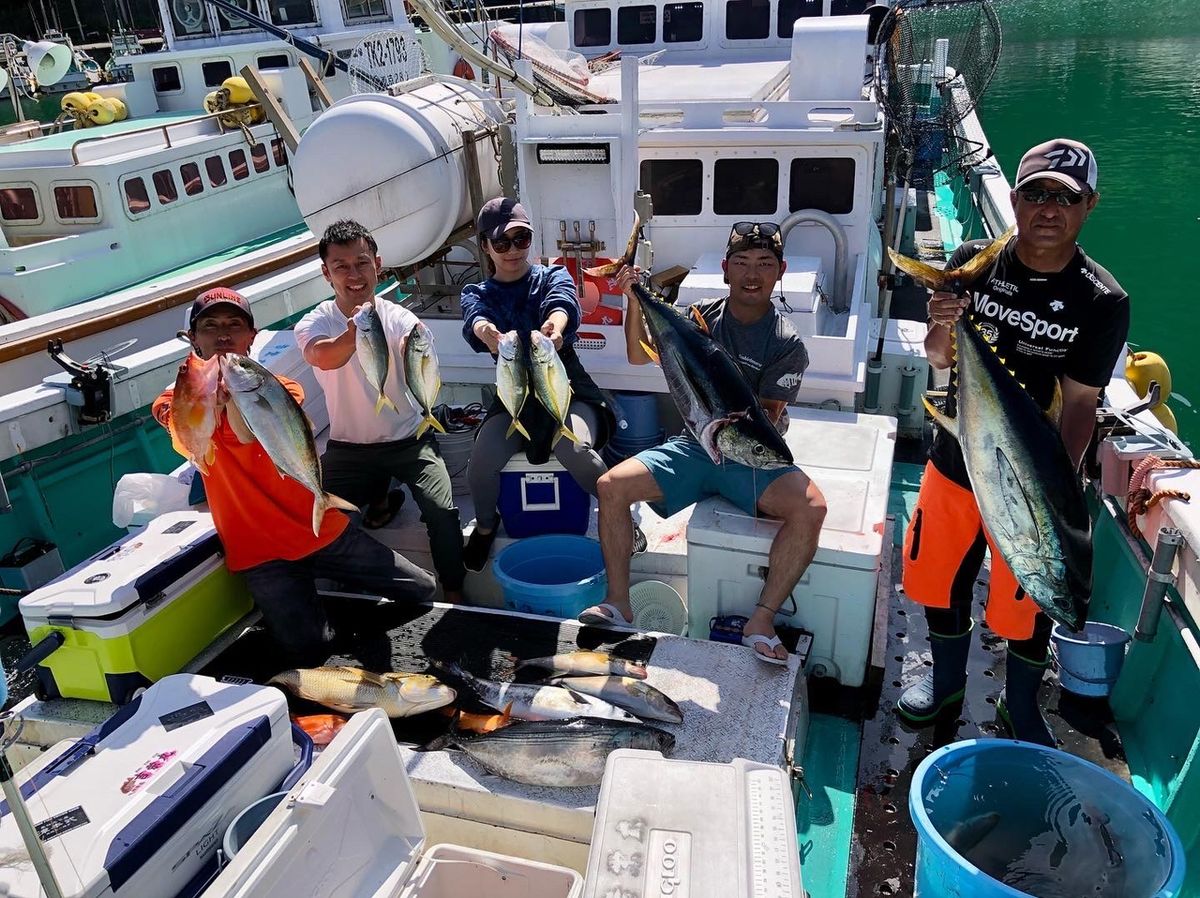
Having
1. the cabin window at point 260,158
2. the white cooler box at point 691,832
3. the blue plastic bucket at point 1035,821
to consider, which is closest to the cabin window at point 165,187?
the cabin window at point 260,158

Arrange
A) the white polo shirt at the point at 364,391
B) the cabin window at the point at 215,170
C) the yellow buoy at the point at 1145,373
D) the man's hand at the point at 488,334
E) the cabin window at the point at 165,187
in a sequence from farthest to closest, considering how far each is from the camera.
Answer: the cabin window at the point at 215,170, the cabin window at the point at 165,187, the yellow buoy at the point at 1145,373, the white polo shirt at the point at 364,391, the man's hand at the point at 488,334

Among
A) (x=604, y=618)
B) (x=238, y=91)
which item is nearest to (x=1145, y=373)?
(x=604, y=618)

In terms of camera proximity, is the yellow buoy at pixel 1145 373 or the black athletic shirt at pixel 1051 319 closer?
the black athletic shirt at pixel 1051 319

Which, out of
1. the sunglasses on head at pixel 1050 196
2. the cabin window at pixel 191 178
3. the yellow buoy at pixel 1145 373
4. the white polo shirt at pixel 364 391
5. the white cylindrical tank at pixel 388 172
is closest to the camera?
the sunglasses on head at pixel 1050 196

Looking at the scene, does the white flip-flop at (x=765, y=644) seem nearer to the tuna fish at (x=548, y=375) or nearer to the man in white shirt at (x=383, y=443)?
the tuna fish at (x=548, y=375)

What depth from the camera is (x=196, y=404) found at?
2.73 metres

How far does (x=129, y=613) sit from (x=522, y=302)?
6.64 feet

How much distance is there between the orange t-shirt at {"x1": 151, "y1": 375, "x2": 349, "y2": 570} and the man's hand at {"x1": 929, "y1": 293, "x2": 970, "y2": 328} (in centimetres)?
229

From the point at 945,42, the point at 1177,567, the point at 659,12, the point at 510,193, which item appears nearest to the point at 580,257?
the point at 510,193

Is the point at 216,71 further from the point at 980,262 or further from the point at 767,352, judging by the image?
the point at 980,262

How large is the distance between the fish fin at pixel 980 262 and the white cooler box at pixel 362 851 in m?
2.14

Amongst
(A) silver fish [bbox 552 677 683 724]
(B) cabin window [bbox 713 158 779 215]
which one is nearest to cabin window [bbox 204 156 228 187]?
(B) cabin window [bbox 713 158 779 215]

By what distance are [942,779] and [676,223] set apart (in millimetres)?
4423

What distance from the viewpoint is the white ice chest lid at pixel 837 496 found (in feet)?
10.3
